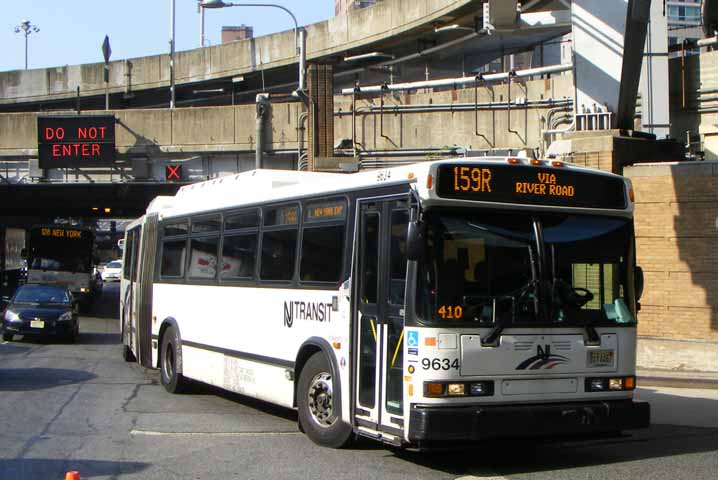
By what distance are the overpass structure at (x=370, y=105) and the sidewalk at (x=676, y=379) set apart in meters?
5.03

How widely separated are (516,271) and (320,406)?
9.09ft

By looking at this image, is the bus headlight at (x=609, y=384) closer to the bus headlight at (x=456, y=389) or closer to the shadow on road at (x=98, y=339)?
the bus headlight at (x=456, y=389)

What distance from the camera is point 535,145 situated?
2841cm

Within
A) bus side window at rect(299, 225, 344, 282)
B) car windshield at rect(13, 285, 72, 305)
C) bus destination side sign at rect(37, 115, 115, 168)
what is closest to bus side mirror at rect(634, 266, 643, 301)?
bus side window at rect(299, 225, 344, 282)

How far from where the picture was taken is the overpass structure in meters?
20.6

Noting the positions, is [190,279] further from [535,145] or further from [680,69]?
[535,145]

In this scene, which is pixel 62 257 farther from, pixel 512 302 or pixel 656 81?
pixel 512 302

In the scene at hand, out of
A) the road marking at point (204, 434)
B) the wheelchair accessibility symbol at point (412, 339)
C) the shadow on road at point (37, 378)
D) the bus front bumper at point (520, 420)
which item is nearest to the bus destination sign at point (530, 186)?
the wheelchair accessibility symbol at point (412, 339)

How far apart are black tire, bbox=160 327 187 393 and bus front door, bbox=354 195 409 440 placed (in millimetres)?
6104

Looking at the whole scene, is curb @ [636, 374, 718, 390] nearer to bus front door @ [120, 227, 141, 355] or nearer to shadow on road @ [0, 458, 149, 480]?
bus front door @ [120, 227, 141, 355]

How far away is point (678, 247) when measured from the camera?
18.0 meters

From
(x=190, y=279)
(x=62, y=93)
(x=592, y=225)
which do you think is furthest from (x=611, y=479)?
(x=62, y=93)

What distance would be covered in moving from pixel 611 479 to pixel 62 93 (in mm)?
50223

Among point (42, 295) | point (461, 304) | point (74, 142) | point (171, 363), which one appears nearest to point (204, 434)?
point (461, 304)
